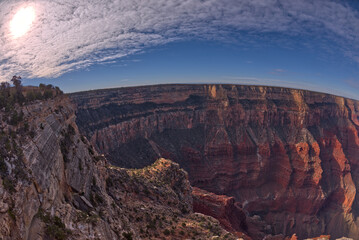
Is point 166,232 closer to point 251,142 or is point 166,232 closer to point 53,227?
point 53,227

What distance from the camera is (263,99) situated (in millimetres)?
90750

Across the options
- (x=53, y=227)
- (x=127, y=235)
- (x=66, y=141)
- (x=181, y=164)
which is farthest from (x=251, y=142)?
(x=53, y=227)

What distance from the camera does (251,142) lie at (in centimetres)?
8119

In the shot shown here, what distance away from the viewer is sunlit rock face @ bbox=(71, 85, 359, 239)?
223 ft

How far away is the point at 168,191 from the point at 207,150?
50.4 m

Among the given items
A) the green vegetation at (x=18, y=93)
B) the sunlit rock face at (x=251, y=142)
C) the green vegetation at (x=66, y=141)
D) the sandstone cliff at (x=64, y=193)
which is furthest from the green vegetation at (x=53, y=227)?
the sunlit rock face at (x=251, y=142)

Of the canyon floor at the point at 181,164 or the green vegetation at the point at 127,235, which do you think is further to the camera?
the green vegetation at the point at 127,235

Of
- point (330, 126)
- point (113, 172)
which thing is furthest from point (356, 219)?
point (113, 172)

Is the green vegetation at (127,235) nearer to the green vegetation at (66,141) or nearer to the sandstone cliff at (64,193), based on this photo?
the sandstone cliff at (64,193)

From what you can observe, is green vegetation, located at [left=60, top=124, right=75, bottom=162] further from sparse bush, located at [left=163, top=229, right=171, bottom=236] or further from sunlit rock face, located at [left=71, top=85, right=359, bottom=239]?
sunlit rock face, located at [left=71, top=85, right=359, bottom=239]

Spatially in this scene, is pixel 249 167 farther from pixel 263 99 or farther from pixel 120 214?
pixel 120 214

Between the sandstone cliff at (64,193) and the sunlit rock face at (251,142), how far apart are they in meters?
38.2

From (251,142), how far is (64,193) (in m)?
75.7

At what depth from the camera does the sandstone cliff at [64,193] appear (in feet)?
32.8
